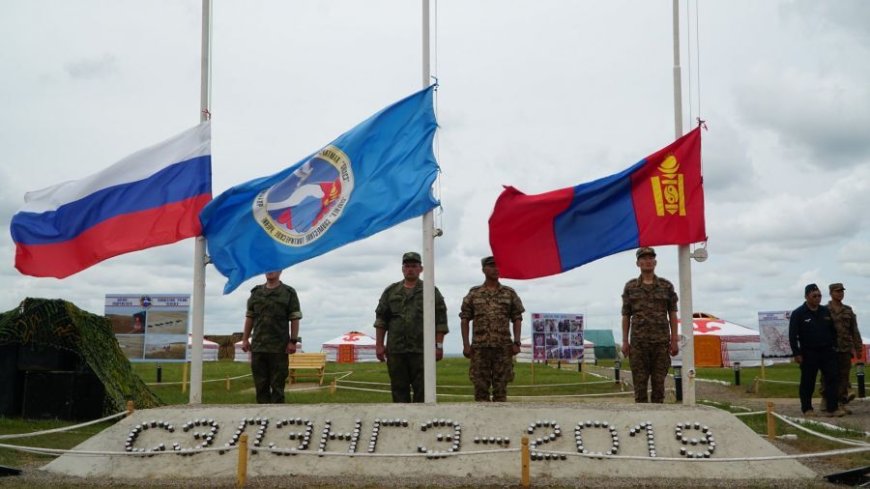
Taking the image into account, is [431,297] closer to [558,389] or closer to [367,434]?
[367,434]

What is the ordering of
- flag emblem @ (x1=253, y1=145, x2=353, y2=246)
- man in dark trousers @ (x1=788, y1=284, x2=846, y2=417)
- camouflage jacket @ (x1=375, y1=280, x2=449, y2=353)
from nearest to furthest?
flag emblem @ (x1=253, y1=145, x2=353, y2=246), camouflage jacket @ (x1=375, y1=280, x2=449, y2=353), man in dark trousers @ (x1=788, y1=284, x2=846, y2=417)

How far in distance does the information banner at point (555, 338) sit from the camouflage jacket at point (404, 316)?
18.7 meters

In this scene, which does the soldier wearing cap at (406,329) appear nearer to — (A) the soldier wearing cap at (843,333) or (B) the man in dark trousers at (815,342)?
(B) the man in dark trousers at (815,342)

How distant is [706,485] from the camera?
23.7 ft

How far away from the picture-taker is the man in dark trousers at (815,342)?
13156 millimetres

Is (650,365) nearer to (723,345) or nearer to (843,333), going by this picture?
(843,333)

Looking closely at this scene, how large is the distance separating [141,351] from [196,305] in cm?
1060

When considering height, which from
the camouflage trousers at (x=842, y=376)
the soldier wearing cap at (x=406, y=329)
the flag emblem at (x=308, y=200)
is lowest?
the camouflage trousers at (x=842, y=376)

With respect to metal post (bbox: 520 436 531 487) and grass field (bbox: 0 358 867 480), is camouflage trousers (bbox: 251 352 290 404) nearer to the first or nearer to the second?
grass field (bbox: 0 358 867 480)

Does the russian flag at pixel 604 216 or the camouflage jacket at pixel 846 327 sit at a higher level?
the russian flag at pixel 604 216

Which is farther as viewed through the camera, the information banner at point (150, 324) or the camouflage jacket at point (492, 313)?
the information banner at point (150, 324)

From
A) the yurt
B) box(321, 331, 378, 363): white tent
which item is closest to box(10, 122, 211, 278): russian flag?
the yurt

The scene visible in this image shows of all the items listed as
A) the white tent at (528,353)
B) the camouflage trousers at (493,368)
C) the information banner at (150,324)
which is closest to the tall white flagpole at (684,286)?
the camouflage trousers at (493,368)

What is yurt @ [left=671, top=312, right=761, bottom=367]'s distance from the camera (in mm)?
35844
